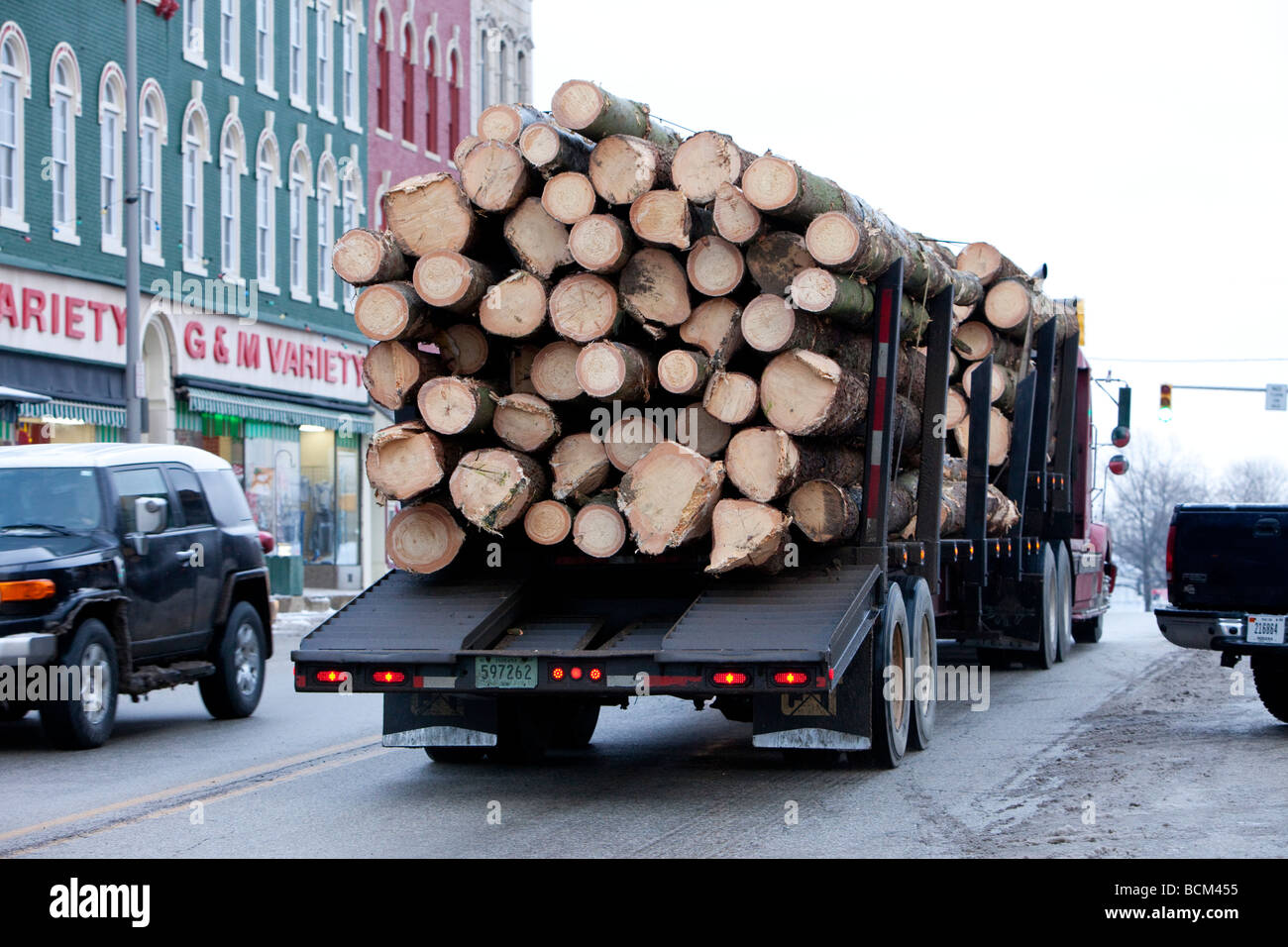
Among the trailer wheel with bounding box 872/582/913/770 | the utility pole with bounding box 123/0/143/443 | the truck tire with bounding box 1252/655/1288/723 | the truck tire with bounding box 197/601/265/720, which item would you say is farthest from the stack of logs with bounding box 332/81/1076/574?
the utility pole with bounding box 123/0/143/443

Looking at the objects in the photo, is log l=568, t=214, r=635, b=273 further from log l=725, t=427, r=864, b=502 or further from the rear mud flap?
the rear mud flap

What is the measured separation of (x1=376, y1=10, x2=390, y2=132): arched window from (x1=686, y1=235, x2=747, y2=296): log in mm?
28801

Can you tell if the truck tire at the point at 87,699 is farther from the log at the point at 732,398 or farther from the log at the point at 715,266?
the log at the point at 715,266

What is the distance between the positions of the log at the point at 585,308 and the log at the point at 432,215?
0.65 m

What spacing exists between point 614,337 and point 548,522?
1.05m

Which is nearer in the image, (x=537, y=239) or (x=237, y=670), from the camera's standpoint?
(x=537, y=239)

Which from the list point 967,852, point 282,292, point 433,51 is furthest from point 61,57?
point 967,852

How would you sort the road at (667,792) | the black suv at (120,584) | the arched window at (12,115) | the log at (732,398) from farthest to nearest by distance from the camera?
the arched window at (12,115)
the black suv at (120,584)
the log at (732,398)
the road at (667,792)

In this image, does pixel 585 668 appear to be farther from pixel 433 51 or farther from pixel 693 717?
pixel 433 51

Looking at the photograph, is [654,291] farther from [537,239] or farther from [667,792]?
[667,792]

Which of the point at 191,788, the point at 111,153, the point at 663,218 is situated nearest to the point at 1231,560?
the point at 663,218

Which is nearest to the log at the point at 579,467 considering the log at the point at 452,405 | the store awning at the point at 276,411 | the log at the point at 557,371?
the log at the point at 557,371

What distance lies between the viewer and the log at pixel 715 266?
9.48 m

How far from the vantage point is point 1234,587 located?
11906 millimetres
